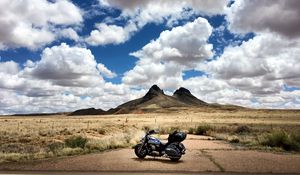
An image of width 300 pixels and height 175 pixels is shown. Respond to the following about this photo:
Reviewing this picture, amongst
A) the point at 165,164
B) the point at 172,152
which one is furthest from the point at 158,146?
the point at 165,164

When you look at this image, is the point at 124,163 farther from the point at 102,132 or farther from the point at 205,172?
the point at 102,132

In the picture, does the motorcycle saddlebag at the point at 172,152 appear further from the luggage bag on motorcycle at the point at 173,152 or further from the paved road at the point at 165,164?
the paved road at the point at 165,164

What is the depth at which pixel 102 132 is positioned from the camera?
46.3m

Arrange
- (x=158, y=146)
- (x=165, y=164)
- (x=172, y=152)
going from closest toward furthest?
(x=165, y=164)
(x=172, y=152)
(x=158, y=146)

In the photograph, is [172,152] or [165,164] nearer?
[165,164]

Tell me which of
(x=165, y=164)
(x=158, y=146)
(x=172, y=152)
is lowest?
(x=165, y=164)

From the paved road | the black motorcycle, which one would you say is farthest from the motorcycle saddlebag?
the paved road

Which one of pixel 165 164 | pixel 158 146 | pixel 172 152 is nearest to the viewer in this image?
pixel 165 164

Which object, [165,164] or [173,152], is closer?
[165,164]

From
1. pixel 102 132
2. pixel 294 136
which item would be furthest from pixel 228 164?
pixel 102 132

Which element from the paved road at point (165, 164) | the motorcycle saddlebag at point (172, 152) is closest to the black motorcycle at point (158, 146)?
the motorcycle saddlebag at point (172, 152)

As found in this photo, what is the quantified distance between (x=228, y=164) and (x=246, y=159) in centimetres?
206

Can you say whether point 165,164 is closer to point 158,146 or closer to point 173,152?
point 173,152

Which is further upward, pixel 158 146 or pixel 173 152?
pixel 158 146
